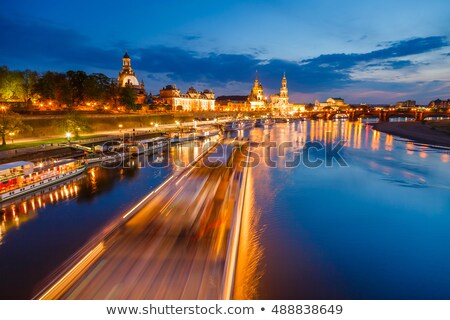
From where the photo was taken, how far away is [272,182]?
2181 cm

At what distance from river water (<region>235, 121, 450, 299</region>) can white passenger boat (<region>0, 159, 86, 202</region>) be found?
1352 cm

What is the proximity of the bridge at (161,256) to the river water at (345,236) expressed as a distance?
105 cm

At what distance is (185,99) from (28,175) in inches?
3661

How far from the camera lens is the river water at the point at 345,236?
941 centimetres

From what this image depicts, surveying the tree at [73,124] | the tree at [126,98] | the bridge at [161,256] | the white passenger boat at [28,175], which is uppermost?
the tree at [126,98]

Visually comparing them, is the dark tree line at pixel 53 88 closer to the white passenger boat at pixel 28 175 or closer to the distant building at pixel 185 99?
the white passenger boat at pixel 28 175

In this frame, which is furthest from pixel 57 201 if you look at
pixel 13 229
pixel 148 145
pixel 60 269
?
pixel 148 145

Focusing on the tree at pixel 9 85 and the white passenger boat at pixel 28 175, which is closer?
the white passenger boat at pixel 28 175

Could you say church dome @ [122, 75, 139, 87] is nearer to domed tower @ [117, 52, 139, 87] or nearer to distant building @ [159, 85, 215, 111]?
domed tower @ [117, 52, 139, 87]

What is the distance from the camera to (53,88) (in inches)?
1783

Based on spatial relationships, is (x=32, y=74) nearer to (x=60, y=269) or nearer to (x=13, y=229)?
(x=13, y=229)
